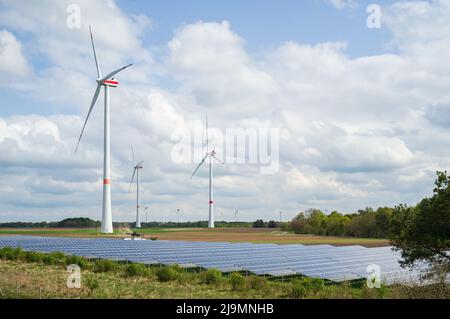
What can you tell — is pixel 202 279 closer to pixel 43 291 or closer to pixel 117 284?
pixel 117 284

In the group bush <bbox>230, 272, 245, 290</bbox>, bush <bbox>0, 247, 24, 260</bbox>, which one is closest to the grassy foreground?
bush <bbox>230, 272, 245, 290</bbox>

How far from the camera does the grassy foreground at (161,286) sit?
23391 mm

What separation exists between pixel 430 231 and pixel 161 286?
1482cm

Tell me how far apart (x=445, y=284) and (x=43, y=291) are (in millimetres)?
19939

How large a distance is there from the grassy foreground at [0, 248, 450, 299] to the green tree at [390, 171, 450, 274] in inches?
Result: 63.8

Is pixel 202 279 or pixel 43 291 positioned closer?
pixel 43 291

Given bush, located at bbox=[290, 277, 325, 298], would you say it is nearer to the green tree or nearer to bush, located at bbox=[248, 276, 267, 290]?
bush, located at bbox=[248, 276, 267, 290]

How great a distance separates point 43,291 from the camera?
23.3 metres

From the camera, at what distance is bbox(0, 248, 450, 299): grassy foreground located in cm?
2339

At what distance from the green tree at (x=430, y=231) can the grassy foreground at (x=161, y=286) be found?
1619 mm

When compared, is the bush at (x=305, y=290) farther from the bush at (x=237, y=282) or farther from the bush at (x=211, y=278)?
the bush at (x=211, y=278)

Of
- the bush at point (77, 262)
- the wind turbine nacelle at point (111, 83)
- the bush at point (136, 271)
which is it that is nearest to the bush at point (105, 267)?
the bush at point (77, 262)

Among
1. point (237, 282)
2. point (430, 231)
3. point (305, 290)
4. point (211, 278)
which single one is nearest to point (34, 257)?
point (211, 278)
